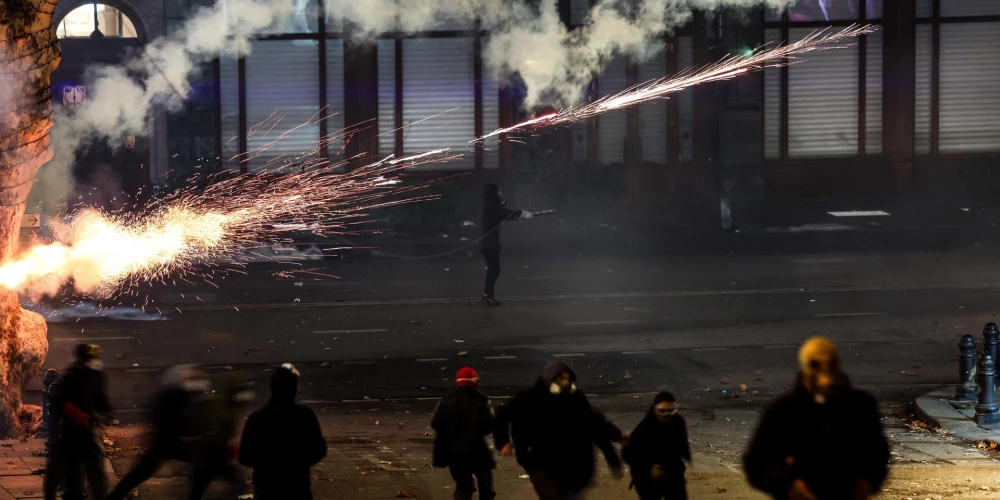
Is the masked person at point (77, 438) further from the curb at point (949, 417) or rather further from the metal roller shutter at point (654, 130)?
the metal roller shutter at point (654, 130)

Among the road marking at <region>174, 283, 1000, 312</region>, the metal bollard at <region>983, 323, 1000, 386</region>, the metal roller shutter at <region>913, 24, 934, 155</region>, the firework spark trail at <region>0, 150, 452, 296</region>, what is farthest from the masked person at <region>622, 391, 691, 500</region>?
the metal roller shutter at <region>913, 24, 934, 155</region>

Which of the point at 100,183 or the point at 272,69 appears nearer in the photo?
the point at 100,183

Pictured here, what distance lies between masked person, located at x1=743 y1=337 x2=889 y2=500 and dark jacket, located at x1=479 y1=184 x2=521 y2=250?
11.6 m

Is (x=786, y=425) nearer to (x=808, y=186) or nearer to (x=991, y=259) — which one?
(x=991, y=259)

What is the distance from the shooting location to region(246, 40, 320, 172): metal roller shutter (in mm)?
26328

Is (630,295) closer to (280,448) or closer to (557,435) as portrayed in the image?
(557,435)

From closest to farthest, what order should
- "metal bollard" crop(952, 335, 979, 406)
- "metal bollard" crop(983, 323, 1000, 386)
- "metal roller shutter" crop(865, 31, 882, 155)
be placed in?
"metal bollard" crop(952, 335, 979, 406) < "metal bollard" crop(983, 323, 1000, 386) < "metal roller shutter" crop(865, 31, 882, 155)

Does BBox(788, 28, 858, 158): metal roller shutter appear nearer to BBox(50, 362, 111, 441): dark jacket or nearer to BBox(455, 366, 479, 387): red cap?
BBox(455, 366, 479, 387): red cap

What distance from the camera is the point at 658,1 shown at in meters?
26.1

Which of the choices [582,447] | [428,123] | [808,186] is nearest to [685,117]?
[808,186]

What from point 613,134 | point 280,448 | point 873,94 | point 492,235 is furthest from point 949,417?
point 873,94

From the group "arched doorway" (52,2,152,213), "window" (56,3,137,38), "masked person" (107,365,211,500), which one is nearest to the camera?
"masked person" (107,365,211,500)

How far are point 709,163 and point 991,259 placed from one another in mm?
7848

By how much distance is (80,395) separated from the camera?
7.50m
